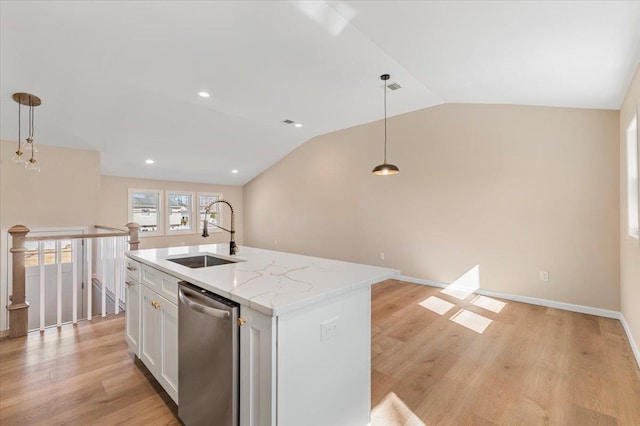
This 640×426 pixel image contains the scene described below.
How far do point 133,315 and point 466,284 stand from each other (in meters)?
4.41

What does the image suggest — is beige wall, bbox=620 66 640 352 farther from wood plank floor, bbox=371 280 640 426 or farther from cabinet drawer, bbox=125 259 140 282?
cabinet drawer, bbox=125 259 140 282

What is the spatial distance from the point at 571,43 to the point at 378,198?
3.63 meters

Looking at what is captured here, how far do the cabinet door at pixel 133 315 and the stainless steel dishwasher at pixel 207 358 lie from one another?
89 cm

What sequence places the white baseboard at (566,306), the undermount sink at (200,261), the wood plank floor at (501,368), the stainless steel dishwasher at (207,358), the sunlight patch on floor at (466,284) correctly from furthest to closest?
the sunlight patch on floor at (466,284)
the white baseboard at (566,306)
the undermount sink at (200,261)
the wood plank floor at (501,368)
the stainless steel dishwasher at (207,358)

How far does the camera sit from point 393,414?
6.14ft

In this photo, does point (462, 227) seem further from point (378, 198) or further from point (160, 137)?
point (160, 137)

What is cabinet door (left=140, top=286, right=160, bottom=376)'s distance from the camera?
2.01 metres

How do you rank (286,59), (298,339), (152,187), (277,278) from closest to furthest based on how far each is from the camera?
(298,339) < (277,278) < (286,59) < (152,187)

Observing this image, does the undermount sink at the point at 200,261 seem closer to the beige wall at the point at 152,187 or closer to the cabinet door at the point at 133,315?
the cabinet door at the point at 133,315

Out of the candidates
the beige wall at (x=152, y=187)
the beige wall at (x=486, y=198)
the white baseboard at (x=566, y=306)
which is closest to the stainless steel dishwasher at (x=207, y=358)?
the white baseboard at (x=566, y=306)

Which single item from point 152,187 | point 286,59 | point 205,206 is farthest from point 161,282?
point 205,206

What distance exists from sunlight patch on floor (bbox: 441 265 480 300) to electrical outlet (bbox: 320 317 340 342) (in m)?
3.53

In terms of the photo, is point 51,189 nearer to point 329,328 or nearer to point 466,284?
point 329,328

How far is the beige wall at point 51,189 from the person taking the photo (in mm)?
4625
